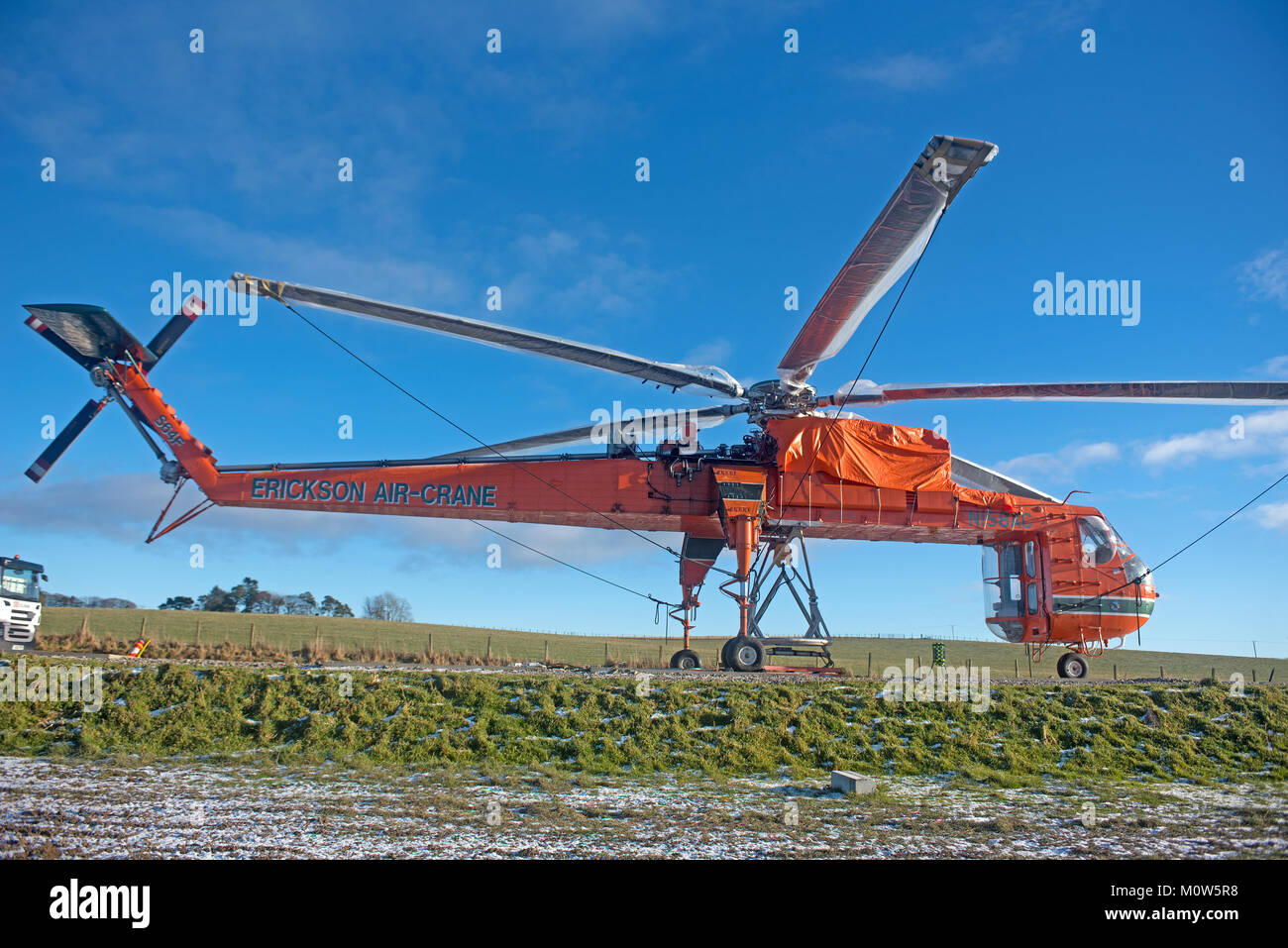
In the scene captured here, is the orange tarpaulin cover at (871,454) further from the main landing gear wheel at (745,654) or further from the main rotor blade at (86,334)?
the main rotor blade at (86,334)

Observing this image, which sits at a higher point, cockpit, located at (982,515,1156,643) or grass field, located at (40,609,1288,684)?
cockpit, located at (982,515,1156,643)

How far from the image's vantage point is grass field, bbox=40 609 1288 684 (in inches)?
1212

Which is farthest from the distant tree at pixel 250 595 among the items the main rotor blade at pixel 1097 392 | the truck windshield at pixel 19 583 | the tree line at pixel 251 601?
the main rotor blade at pixel 1097 392

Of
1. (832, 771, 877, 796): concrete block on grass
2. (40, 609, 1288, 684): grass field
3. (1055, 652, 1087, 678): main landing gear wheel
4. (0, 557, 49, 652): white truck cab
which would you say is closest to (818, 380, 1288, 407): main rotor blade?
(1055, 652, 1087, 678): main landing gear wheel

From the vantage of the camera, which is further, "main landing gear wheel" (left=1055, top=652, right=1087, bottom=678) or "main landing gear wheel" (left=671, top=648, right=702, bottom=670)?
"main landing gear wheel" (left=671, top=648, right=702, bottom=670)

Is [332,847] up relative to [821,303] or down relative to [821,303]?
down

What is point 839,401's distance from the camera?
17859mm

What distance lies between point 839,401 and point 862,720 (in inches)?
328

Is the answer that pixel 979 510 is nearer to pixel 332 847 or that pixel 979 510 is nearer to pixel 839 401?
pixel 839 401

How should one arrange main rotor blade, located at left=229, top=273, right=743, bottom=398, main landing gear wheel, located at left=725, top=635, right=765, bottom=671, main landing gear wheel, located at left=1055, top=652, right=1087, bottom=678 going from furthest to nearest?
main landing gear wheel, located at left=1055, top=652, right=1087, bottom=678 < main landing gear wheel, located at left=725, top=635, right=765, bottom=671 < main rotor blade, located at left=229, top=273, right=743, bottom=398

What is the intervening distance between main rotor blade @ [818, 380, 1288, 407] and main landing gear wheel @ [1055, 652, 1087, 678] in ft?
23.1

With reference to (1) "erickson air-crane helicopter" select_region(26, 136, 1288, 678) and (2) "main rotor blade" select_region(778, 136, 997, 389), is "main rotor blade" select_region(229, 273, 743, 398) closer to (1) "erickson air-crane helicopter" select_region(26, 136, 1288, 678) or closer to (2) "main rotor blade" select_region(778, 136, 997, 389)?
(1) "erickson air-crane helicopter" select_region(26, 136, 1288, 678)
